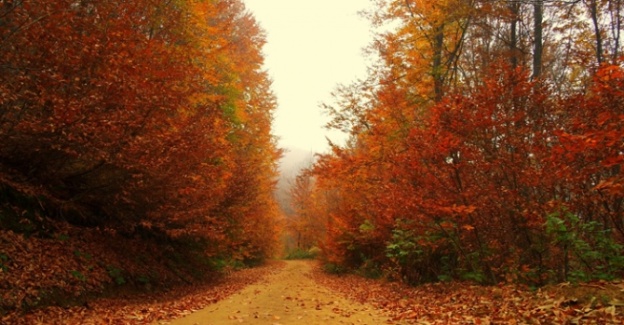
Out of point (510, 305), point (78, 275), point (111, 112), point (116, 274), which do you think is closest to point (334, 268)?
point (116, 274)

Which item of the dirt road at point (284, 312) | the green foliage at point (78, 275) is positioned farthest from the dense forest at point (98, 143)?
the dirt road at point (284, 312)

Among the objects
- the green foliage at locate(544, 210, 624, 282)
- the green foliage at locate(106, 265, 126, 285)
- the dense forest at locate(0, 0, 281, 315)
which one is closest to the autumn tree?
the dense forest at locate(0, 0, 281, 315)

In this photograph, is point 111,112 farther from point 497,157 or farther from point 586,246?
point 586,246

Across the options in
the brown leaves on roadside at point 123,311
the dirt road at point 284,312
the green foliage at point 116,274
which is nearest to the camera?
the brown leaves on roadside at point 123,311

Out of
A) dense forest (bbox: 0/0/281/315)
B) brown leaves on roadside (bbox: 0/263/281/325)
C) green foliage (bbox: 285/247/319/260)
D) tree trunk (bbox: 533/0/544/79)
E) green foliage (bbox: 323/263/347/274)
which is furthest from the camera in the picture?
green foliage (bbox: 285/247/319/260)

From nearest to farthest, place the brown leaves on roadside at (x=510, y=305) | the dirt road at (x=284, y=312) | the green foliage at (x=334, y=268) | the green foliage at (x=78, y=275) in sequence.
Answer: the brown leaves on roadside at (x=510, y=305) → the dirt road at (x=284, y=312) → the green foliage at (x=78, y=275) → the green foliage at (x=334, y=268)

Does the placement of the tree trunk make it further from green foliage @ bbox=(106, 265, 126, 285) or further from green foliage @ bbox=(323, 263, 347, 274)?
green foliage @ bbox=(323, 263, 347, 274)

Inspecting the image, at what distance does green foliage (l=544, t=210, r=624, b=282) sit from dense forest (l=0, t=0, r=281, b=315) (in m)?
7.59

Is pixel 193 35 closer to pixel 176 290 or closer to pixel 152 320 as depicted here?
pixel 176 290

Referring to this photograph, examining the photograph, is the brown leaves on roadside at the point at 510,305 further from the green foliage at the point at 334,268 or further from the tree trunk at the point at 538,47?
the green foliage at the point at 334,268

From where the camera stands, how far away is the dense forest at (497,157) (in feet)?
23.0

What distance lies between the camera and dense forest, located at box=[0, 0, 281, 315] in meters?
7.14

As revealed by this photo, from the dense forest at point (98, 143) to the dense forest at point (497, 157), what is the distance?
539cm

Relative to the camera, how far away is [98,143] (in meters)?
7.94
